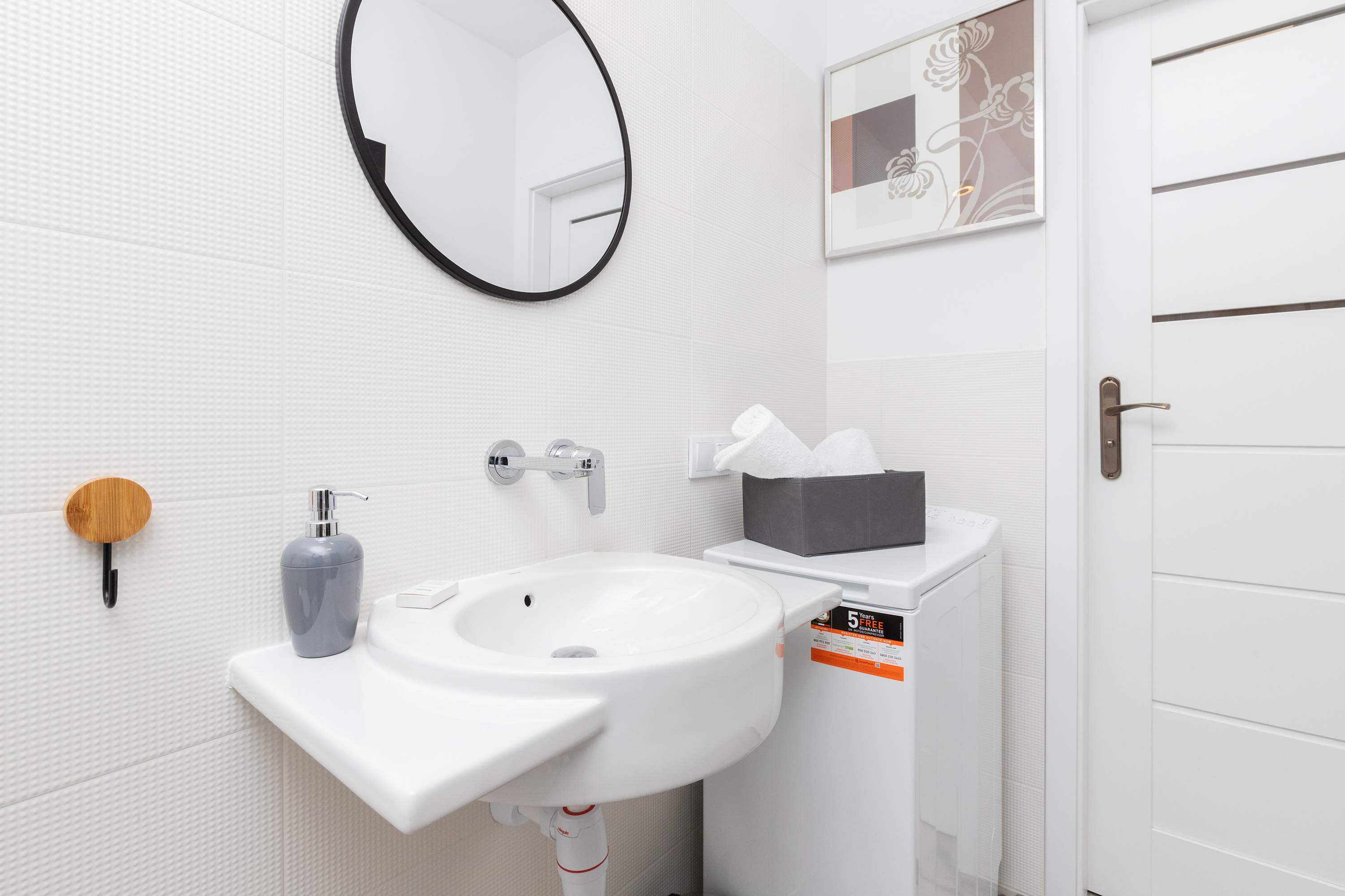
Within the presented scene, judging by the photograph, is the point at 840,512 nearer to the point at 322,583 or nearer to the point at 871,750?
the point at 871,750

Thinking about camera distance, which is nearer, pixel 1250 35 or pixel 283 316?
pixel 283 316

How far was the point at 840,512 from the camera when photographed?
3.72ft

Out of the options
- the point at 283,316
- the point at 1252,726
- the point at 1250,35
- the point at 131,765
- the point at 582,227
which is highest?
the point at 1250,35

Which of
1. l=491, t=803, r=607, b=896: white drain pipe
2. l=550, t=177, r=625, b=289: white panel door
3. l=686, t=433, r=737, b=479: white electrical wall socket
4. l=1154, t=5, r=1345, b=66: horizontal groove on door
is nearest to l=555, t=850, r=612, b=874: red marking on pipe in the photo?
l=491, t=803, r=607, b=896: white drain pipe

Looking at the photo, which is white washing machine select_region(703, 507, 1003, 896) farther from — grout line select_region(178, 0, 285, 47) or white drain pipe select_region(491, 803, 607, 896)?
grout line select_region(178, 0, 285, 47)

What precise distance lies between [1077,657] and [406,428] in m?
1.41

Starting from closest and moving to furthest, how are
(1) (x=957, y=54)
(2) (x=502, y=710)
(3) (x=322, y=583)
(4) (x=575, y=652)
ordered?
(2) (x=502, y=710)
(3) (x=322, y=583)
(4) (x=575, y=652)
(1) (x=957, y=54)

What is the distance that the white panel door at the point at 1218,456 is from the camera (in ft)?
3.95

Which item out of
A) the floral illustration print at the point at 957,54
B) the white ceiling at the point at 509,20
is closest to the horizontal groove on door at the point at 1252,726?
the floral illustration print at the point at 957,54

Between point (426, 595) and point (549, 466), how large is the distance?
0.80 feet

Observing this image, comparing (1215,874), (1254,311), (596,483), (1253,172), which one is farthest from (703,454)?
(1215,874)

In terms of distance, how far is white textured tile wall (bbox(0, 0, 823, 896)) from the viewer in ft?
1.87

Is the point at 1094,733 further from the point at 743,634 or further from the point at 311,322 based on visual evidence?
the point at 311,322

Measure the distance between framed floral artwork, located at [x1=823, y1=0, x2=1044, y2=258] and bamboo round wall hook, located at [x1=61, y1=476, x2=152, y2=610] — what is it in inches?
61.0
